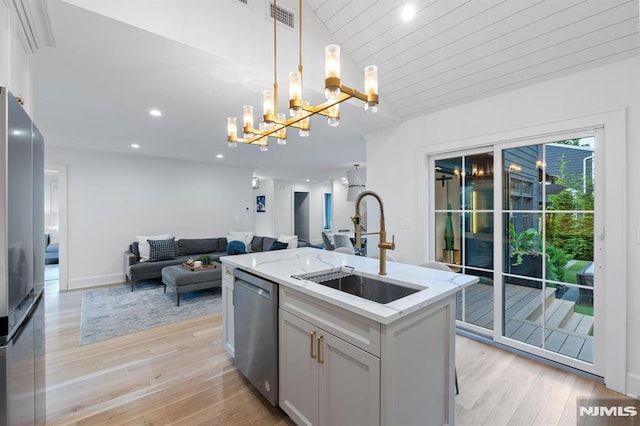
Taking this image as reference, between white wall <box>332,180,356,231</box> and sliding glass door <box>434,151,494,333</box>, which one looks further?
white wall <box>332,180,356,231</box>

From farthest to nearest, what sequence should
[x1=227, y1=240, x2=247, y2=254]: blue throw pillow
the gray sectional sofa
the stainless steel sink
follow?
[x1=227, y1=240, x2=247, y2=254]: blue throw pillow → the gray sectional sofa → the stainless steel sink

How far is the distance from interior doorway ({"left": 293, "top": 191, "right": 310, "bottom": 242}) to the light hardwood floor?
321 inches

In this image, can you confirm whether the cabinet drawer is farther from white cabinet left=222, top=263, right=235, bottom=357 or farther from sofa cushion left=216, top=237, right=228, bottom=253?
sofa cushion left=216, top=237, right=228, bottom=253

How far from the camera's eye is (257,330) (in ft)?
6.47

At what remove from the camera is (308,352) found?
159cm

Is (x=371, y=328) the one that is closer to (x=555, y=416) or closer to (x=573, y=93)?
(x=555, y=416)

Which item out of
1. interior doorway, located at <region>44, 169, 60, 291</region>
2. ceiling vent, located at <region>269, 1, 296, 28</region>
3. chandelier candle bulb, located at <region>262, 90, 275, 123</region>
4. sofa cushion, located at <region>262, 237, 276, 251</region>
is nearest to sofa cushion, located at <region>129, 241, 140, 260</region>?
sofa cushion, located at <region>262, 237, 276, 251</region>

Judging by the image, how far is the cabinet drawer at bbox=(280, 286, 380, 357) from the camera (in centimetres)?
125

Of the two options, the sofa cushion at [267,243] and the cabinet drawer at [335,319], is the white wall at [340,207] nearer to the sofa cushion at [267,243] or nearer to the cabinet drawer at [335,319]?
the sofa cushion at [267,243]

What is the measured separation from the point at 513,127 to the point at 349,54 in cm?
169

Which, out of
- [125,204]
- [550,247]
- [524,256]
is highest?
[125,204]

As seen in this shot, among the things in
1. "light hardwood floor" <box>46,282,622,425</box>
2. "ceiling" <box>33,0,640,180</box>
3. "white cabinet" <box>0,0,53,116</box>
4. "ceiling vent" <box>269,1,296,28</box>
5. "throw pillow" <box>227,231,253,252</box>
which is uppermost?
"ceiling vent" <box>269,1,296,28</box>

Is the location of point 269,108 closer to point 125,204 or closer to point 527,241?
point 527,241

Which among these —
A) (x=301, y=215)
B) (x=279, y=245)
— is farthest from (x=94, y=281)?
(x=301, y=215)
